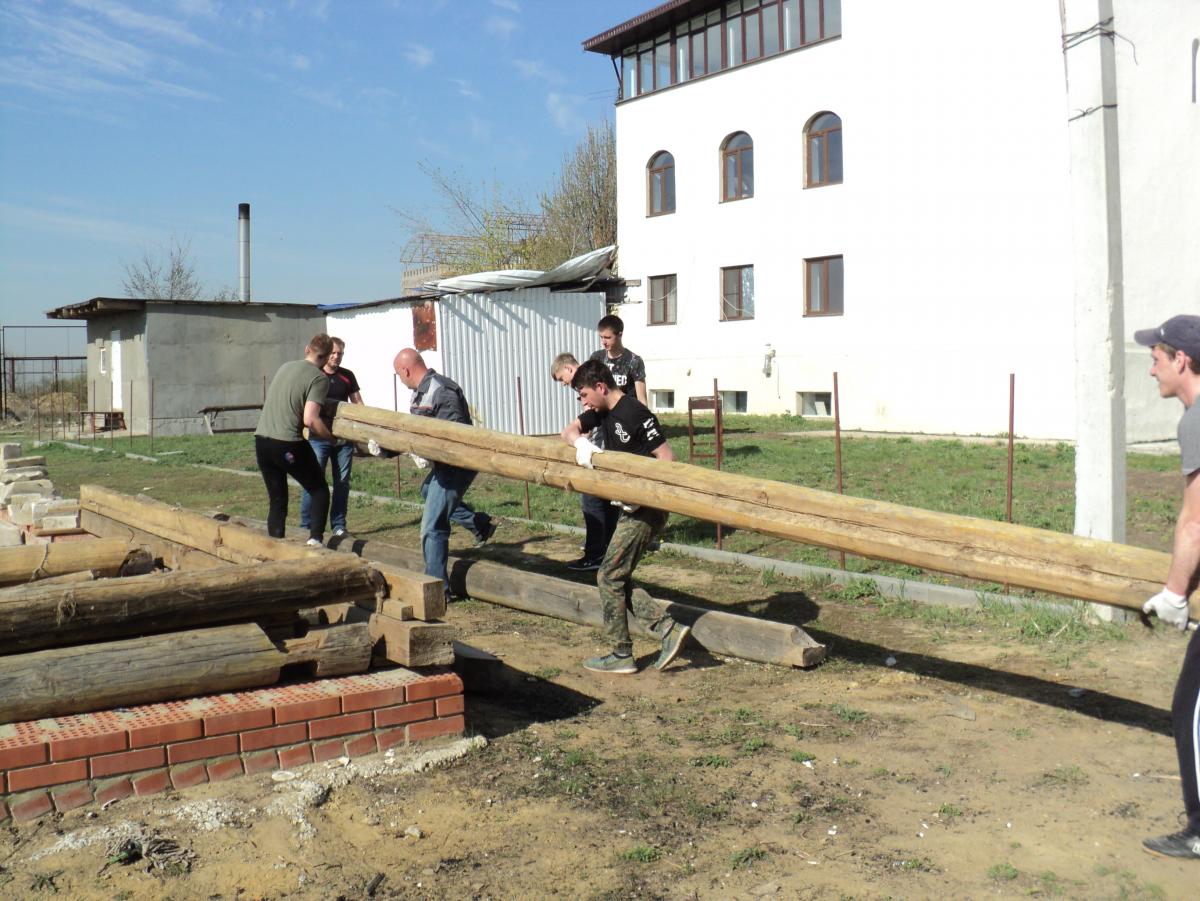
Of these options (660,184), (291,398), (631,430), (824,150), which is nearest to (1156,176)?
(824,150)

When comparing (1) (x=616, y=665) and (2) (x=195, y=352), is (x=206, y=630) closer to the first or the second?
(1) (x=616, y=665)

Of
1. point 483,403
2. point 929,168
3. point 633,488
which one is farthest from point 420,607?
point 929,168

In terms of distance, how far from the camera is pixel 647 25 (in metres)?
26.7

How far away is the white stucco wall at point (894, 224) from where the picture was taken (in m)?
19.6

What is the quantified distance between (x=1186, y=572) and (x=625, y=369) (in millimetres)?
5052

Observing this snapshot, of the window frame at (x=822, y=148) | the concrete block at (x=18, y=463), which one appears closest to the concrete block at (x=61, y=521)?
the concrete block at (x=18, y=463)

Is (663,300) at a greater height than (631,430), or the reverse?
(663,300)

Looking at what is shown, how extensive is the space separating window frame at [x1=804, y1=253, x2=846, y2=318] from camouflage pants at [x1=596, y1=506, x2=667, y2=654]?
18.8m

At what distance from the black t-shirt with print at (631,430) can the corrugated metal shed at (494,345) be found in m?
13.5

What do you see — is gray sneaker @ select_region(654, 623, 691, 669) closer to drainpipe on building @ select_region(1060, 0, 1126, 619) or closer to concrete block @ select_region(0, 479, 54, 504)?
drainpipe on building @ select_region(1060, 0, 1126, 619)

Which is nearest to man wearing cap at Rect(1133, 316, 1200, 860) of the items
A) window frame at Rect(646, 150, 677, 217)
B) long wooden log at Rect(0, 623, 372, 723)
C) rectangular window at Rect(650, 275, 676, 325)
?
long wooden log at Rect(0, 623, 372, 723)

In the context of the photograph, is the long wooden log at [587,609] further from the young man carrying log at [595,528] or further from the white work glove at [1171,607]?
the white work glove at [1171,607]

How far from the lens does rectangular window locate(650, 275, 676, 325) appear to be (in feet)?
90.1

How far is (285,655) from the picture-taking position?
4.38 metres
